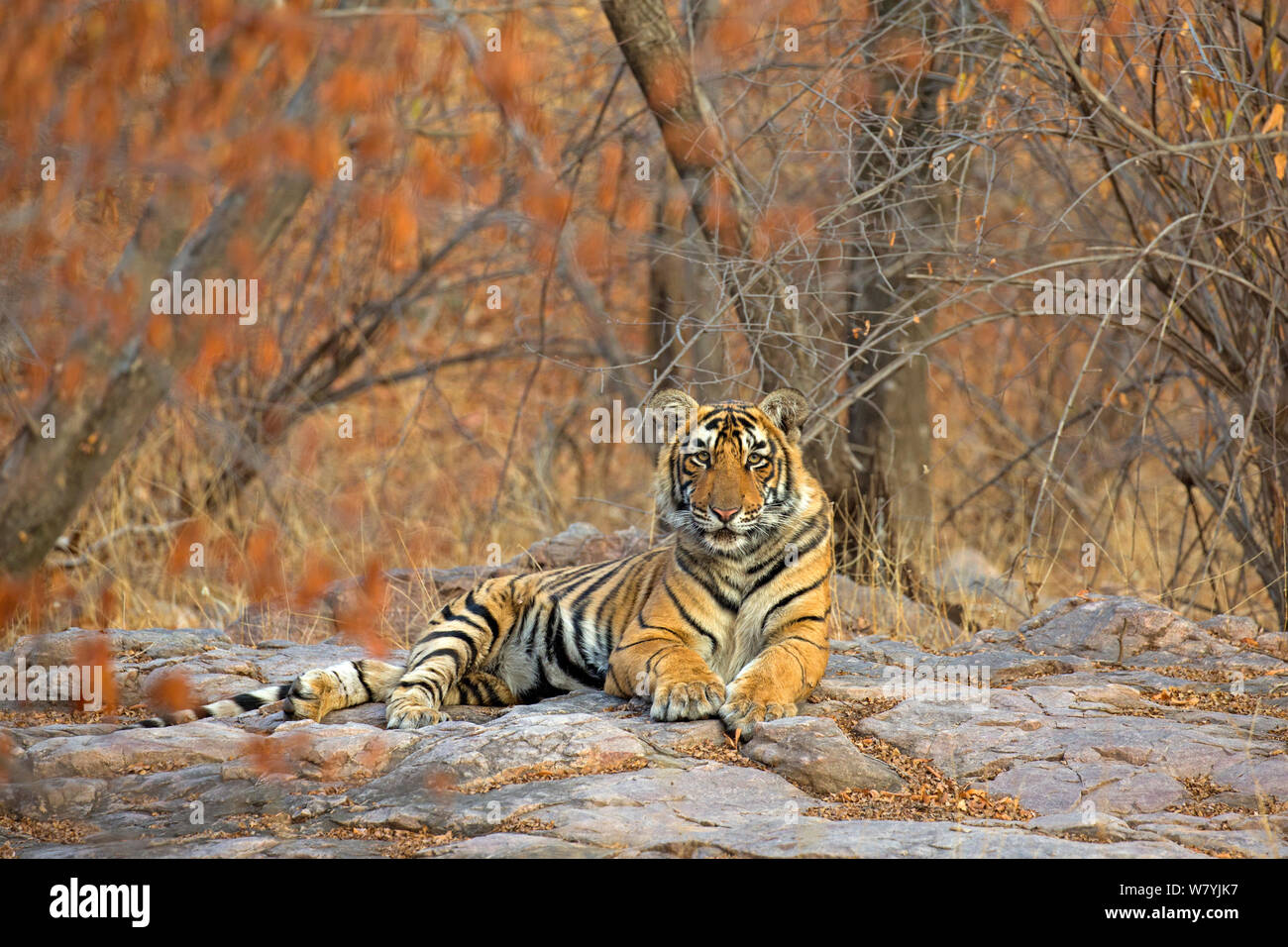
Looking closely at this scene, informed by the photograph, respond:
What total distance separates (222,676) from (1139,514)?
724cm

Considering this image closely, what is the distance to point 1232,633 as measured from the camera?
245 inches

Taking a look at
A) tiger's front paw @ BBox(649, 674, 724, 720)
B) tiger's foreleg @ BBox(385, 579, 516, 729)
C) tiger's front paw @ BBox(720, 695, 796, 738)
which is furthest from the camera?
tiger's foreleg @ BBox(385, 579, 516, 729)

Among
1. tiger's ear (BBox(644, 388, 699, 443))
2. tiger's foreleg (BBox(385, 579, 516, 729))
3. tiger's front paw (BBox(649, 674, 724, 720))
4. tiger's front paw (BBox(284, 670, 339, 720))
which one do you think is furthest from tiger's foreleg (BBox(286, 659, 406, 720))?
tiger's ear (BBox(644, 388, 699, 443))

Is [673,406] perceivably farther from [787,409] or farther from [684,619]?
[684,619]

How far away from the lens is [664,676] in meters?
4.76

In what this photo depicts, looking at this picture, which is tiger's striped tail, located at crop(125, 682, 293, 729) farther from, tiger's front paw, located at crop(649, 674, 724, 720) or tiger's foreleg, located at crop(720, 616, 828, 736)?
tiger's foreleg, located at crop(720, 616, 828, 736)

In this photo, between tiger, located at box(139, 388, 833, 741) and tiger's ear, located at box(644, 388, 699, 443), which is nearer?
tiger, located at box(139, 388, 833, 741)

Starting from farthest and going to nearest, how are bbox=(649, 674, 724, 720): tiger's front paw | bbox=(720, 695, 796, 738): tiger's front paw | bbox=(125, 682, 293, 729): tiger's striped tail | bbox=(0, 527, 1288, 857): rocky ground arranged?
bbox=(125, 682, 293, 729): tiger's striped tail, bbox=(649, 674, 724, 720): tiger's front paw, bbox=(720, 695, 796, 738): tiger's front paw, bbox=(0, 527, 1288, 857): rocky ground

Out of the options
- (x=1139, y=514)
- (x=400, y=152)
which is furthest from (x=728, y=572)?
(x=400, y=152)

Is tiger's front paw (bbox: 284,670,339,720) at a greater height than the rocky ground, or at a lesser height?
greater

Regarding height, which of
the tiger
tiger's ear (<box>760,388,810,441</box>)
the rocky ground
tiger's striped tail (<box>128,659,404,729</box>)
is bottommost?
A: the rocky ground

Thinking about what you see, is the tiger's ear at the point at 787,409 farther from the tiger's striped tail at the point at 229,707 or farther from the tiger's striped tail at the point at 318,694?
the tiger's striped tail at the point at 229,707

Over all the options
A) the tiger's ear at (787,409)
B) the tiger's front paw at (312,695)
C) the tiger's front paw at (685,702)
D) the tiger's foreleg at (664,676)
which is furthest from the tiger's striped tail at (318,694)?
the tiger's ear at (787,409)

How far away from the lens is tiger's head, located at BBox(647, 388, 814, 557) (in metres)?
5.14
